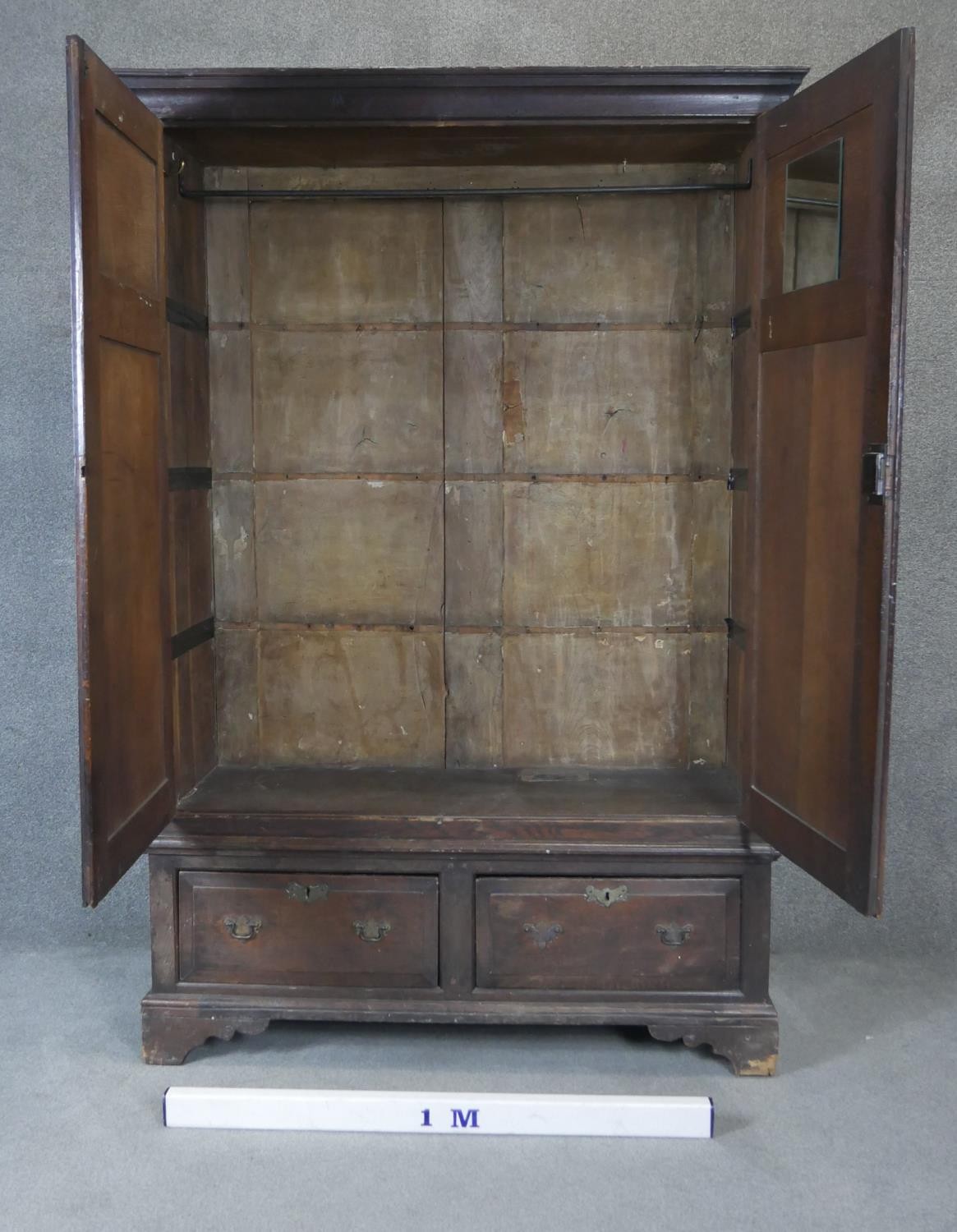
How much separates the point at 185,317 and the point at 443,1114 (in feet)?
6.47

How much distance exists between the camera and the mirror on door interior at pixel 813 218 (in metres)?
2.37

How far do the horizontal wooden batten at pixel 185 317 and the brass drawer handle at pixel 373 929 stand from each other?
1.51 metres

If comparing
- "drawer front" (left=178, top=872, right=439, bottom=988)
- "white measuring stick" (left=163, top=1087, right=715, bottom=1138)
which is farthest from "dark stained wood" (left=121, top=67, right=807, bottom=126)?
"white measuring stick" (left=163, top=1087, right=715, bottom=1138)

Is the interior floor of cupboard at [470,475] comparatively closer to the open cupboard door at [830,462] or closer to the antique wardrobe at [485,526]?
the antique wardrobe at [485,526]

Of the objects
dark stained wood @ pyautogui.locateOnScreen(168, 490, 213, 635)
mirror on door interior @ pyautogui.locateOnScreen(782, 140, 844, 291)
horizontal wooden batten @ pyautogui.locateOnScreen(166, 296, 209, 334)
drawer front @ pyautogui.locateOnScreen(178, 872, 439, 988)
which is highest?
mirror on door interior @ pyautogui.locateOnScreen(782, 140, 844, 291)

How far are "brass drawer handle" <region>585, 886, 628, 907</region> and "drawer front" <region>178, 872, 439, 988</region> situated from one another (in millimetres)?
371

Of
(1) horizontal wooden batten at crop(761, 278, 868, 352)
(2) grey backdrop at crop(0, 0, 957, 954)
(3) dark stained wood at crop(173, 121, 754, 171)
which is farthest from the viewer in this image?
(2) grey backdrop at crop(0, 0, 957, 954)

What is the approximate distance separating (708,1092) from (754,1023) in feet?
0.64

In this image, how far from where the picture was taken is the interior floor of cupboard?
309cm

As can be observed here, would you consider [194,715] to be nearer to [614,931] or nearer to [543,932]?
[543,932]

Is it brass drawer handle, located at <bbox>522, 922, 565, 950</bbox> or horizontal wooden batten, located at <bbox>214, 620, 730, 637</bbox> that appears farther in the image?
horizontal wooden batten, located at <bbox>214, 620, 730, 637</bbox>

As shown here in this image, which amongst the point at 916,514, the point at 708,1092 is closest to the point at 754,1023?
the point at 708,1092

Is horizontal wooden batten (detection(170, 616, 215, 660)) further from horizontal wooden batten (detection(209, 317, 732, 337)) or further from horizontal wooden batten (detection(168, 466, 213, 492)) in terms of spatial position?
horizontal wooden batten (detection(209, 317, 732, 337))

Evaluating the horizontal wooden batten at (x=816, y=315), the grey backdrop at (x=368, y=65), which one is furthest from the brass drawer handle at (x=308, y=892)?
the horizontal wooden batten at (x=816, y=315)
